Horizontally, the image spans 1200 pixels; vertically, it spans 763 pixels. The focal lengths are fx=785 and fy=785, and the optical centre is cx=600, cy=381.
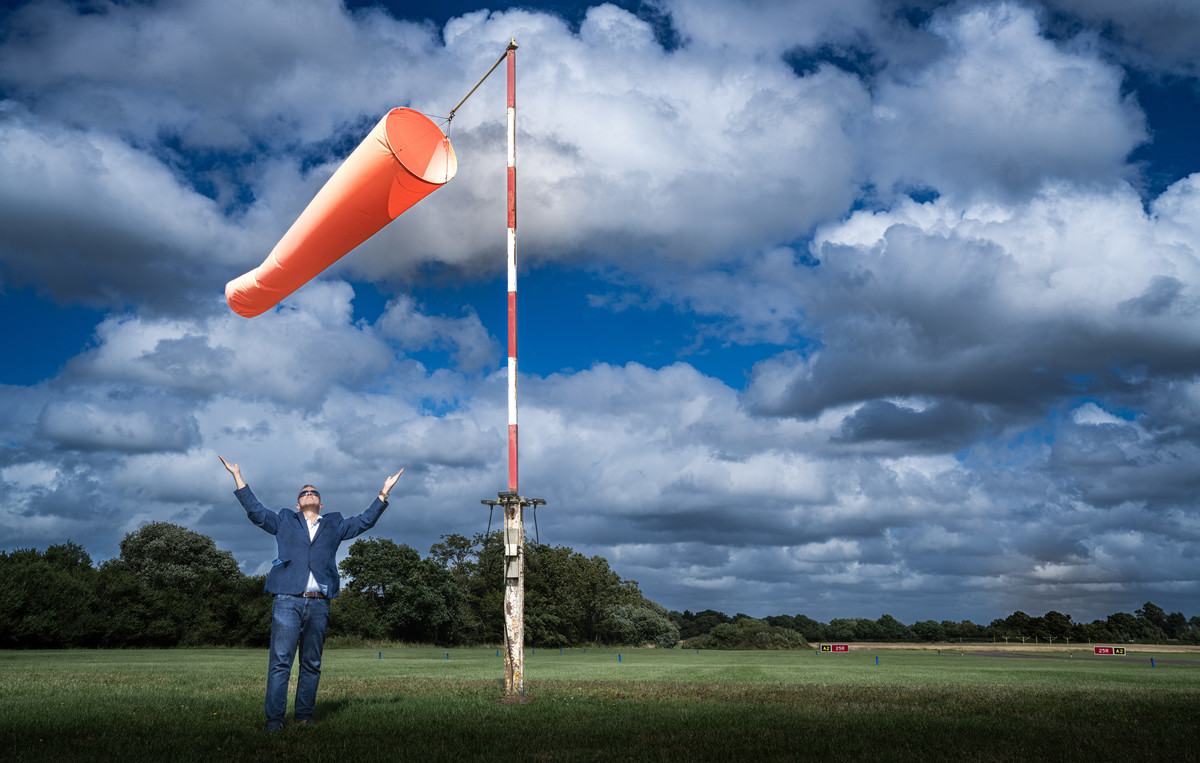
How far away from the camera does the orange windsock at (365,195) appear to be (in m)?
9.73

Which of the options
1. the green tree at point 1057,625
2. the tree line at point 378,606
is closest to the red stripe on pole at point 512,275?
the tree line at point 378,606

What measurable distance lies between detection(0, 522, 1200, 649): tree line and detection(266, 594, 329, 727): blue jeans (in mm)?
41137

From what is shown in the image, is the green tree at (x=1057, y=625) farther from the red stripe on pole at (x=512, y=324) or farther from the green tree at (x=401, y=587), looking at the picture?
the red stripe on pole at (x=512, y=324)

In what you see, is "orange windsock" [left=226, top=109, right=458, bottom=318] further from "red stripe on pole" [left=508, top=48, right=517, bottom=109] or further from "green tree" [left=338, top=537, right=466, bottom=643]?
"green tree" [left=338, top=537, right=466, bottom=643]

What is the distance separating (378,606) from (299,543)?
193ft

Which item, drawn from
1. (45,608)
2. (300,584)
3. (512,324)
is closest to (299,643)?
(300,584)

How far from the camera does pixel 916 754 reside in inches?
301

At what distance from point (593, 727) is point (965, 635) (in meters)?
79.8

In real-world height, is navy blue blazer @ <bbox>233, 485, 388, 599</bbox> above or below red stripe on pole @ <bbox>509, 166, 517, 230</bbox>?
below

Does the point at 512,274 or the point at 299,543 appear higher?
the point at 512,274

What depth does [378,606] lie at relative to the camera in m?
64.1

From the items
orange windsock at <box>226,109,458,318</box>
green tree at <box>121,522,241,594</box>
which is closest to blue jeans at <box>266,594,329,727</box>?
orange windsock at <box>226,109,458,318</box>

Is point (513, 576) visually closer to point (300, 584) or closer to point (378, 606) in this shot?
point (300, 584)

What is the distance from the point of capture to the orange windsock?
973 centimetres
